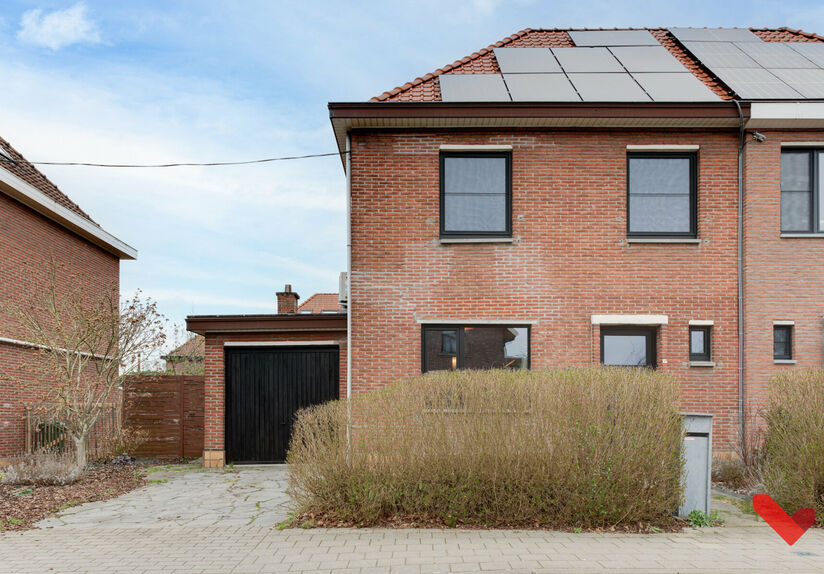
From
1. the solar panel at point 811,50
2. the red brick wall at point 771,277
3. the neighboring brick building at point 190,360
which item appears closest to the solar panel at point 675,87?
the red brick wall at point 771,277

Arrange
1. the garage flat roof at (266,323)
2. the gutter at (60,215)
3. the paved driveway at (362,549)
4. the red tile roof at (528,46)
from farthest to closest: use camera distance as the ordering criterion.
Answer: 1. the gutter at (60,215)
2. the garage flat roof at (266,323)
3. the red tile roof at (528,46)
4. the paved driveway at (362,549)

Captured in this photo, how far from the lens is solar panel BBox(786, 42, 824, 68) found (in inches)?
512

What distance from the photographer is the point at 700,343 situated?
36.5 feet

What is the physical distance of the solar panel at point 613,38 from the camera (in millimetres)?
14055

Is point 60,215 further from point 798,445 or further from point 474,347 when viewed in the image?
point 798,445

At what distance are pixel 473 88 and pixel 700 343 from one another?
606 cm

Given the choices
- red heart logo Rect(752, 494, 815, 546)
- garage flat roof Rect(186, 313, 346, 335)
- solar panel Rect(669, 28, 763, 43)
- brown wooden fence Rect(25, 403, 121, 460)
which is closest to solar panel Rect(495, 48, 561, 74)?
solar panel Rect(669, 28, 763, 43)

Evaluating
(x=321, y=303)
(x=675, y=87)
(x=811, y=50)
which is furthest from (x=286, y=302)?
(x=321, y=303)

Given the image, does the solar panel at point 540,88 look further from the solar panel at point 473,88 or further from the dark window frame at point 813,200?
the dark window frame at point 813,200

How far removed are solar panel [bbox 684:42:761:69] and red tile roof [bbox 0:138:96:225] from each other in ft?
48.7

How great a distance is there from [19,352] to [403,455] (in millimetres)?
11244

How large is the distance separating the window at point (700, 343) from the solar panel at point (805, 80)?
14.5 feet

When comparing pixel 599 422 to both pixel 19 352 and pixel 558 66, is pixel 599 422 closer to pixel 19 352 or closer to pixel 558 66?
pixel 558 66

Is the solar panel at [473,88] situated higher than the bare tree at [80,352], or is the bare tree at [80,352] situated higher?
the solar panel at [473,88]
